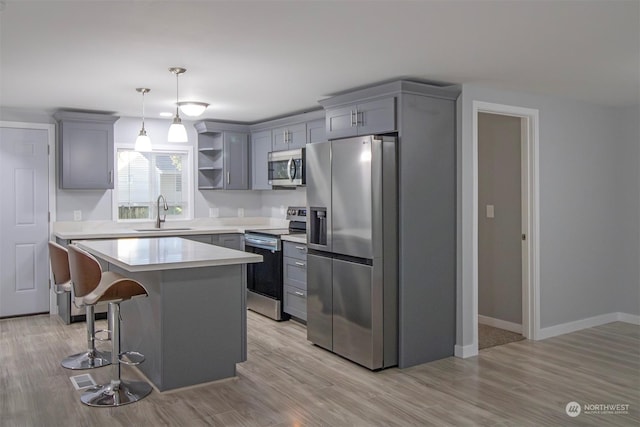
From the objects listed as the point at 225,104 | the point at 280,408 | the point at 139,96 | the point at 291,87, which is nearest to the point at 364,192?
the point at 291,87

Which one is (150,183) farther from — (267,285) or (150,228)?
(267,285)

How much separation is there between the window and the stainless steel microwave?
122cm

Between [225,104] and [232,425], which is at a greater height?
[225,104]

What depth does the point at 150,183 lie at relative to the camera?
6277 millimetres

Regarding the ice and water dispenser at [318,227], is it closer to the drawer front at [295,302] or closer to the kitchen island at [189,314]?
the drawer front at [295,302]

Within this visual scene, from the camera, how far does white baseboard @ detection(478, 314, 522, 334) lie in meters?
5.04

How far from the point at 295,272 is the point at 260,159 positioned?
1.80m

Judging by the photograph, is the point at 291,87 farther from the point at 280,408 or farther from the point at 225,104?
the point at 280,408

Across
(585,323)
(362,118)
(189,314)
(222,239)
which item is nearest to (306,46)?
(362,118)

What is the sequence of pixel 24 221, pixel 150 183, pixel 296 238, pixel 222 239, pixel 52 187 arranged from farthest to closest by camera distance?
pixel 150 183
pixel 222 239
pixel 52 187
pixel 24 221
pixel 296 238

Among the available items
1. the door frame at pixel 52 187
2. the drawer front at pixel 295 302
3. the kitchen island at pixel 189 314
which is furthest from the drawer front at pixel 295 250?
the door frame at pixel 52 187

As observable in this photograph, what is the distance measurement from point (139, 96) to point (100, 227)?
6.19 feet

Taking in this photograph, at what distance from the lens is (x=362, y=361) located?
13.0 feet

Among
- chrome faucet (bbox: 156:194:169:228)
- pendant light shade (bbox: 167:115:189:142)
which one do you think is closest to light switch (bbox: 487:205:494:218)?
pendant light shade (bbox: 167:115:189:142)
